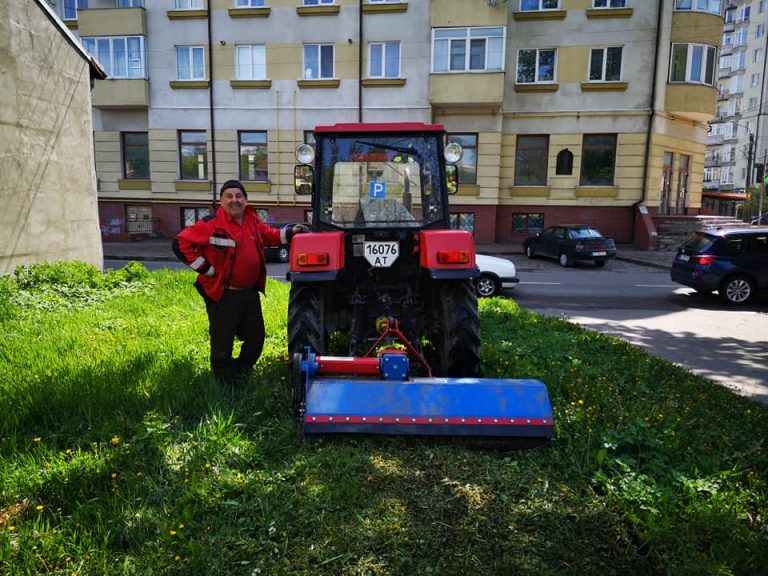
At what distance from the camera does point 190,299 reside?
9.23 metres

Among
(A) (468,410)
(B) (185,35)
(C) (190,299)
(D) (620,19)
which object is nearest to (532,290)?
(C) (190,299)

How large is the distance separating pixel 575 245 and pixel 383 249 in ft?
47.6

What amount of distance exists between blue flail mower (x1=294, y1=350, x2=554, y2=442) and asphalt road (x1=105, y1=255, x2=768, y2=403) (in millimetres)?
3373

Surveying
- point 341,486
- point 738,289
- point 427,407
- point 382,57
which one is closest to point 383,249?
point 427,407

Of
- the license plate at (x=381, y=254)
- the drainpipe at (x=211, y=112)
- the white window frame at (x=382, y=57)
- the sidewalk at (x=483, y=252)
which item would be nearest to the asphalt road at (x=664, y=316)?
the sidewalk at (x=483, y=252)

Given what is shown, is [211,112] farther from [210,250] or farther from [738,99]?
[738,99]

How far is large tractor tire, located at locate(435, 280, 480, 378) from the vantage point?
4832 millimetres

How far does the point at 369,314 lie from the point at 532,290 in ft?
29.4

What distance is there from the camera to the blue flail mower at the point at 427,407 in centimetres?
376

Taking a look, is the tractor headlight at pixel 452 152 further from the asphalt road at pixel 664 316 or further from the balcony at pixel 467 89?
the balcony at pixel 467 89

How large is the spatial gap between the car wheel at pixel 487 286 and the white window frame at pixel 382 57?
1346 cm

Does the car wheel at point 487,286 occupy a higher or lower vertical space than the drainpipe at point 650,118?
lower

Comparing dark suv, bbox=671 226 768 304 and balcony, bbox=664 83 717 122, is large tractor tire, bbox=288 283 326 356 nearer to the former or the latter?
dark suv, bbox=671 226 768 304

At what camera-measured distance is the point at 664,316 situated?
413 inches
